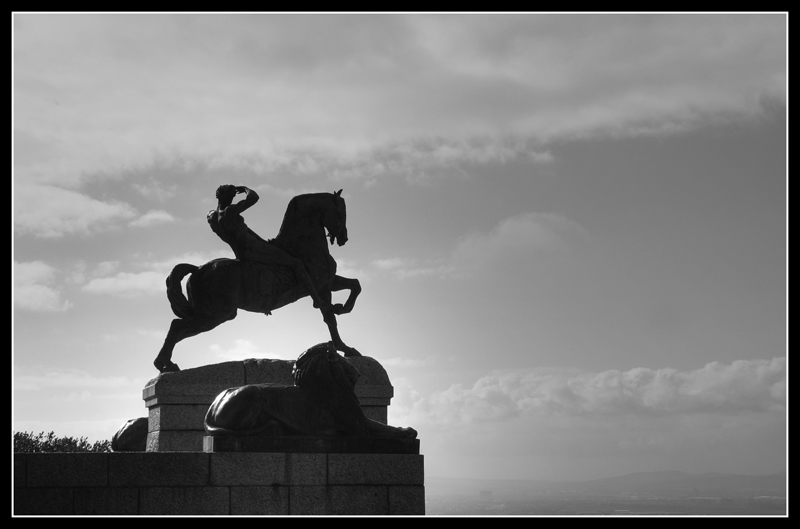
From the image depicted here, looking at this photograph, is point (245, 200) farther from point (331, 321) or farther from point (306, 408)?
point (306, 408)

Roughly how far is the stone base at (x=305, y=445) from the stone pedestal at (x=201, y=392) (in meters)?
1.59

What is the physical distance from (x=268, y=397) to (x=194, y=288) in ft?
8.89

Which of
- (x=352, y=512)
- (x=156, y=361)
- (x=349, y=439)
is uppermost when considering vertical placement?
(x=156, y=361)

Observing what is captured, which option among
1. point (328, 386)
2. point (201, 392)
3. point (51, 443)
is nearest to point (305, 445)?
point (328, 386)

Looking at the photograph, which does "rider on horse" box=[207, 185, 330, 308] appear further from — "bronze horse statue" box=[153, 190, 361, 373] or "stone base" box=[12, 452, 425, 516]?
"stone base" box=[12, 452, 425, 516]

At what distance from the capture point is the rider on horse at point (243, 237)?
1252 centimetres

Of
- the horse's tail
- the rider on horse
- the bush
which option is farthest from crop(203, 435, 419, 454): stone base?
the bush

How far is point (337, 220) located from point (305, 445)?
365cm

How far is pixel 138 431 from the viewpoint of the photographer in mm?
12797

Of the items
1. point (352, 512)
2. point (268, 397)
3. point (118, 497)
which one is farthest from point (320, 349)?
point (118, 497)

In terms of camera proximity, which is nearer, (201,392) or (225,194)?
(201,392)

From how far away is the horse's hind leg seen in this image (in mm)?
12492

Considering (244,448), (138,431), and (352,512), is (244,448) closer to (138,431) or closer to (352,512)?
(352,512)

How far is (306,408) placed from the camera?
10.4 m
